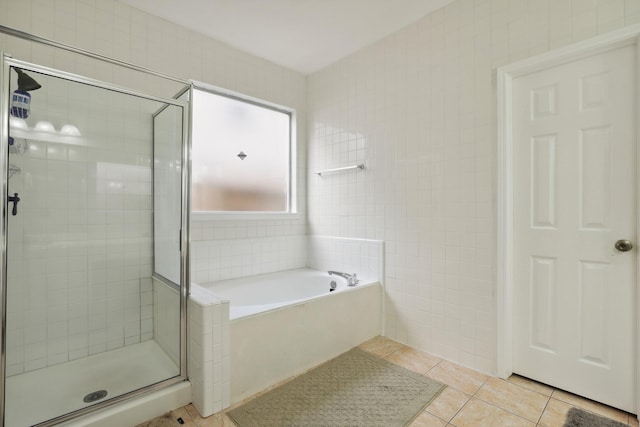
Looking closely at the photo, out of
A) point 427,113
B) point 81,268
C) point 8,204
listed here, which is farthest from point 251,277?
point 427,113

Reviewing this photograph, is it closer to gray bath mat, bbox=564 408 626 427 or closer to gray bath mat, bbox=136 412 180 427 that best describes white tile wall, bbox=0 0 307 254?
gray bath mat, bbox=136 412 180 427

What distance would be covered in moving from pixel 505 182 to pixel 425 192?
1.70ft

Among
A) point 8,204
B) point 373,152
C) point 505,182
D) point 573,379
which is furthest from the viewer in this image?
point 373,152

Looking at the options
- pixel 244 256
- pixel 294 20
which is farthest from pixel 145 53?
pixel 244 256

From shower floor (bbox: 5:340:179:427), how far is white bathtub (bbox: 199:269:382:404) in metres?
0.44

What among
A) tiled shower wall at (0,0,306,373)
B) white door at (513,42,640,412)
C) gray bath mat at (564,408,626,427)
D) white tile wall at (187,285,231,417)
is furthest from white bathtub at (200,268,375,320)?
gray bath mat at (564,408,626,427)

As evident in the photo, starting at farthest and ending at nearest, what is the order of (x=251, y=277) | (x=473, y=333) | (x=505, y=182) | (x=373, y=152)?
(x=251, y=277)
(x=373, y=152)
(x=473, y=333)
(x=505, y=182)

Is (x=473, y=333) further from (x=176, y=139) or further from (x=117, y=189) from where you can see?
(x=117, y=189)

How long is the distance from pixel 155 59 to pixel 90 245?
1391 millimetres

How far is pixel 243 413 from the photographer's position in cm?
162

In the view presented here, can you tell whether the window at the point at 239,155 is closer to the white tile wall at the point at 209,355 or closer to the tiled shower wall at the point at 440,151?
the tiled shower wall at the point at 440,151

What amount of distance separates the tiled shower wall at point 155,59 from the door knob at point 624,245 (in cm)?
235

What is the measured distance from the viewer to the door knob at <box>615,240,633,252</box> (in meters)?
1.55

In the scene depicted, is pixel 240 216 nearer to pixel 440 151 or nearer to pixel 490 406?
pixel 440 151
